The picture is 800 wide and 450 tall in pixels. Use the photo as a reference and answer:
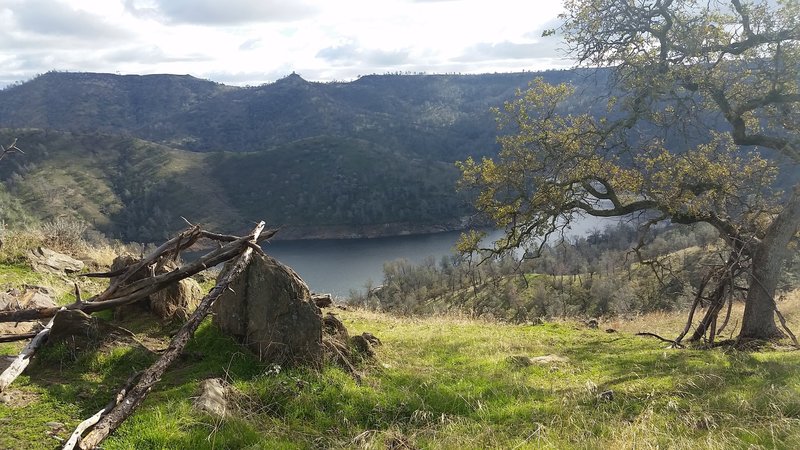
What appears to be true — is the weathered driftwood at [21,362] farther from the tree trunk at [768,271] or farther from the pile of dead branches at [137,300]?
the tree trunk at [768,271]

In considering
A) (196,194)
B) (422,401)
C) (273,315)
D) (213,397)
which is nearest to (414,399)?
(422,401)

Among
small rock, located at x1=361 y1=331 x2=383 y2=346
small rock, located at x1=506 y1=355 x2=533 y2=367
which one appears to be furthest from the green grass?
small rock, located at x1=361 y1=331 x2=383 y2=346

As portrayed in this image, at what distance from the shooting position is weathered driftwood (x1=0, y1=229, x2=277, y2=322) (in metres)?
7.41

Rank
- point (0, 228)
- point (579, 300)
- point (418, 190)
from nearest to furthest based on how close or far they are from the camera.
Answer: point (0, 228)
point (579, 300)
point (418, 190)

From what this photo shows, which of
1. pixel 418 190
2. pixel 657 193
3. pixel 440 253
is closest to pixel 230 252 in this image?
pixel 657 193

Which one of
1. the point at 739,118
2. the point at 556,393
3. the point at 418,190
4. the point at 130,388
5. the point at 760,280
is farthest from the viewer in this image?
the point at 418,190

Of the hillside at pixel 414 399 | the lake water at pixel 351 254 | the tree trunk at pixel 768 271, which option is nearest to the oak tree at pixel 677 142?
the tree trunk at pixel 768 271

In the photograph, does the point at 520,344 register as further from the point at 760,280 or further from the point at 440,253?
the point at 440,253

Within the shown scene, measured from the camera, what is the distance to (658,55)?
40.2 feet

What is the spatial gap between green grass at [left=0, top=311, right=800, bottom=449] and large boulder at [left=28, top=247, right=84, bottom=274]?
6.83 m

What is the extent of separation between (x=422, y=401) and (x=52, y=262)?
11.4m

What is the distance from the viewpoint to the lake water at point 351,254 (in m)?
102

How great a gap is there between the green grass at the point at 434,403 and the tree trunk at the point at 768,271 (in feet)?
7.31

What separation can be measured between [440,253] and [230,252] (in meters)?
124
